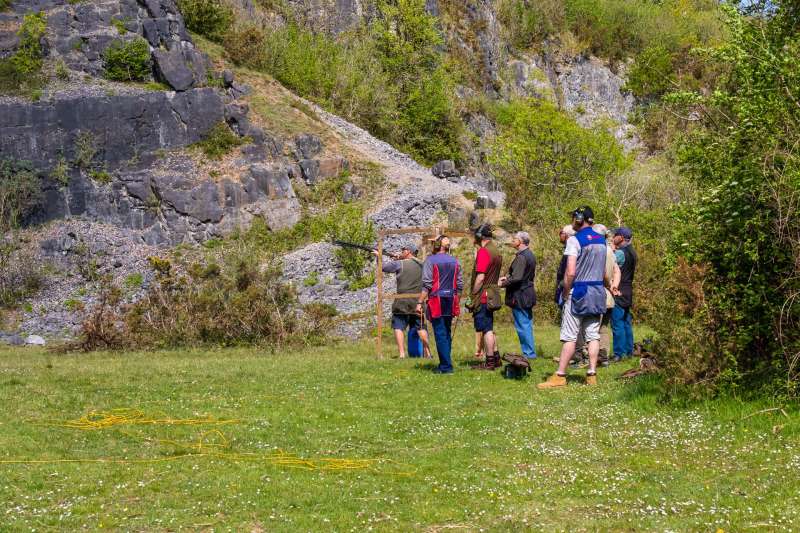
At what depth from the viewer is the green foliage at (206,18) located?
142 feet

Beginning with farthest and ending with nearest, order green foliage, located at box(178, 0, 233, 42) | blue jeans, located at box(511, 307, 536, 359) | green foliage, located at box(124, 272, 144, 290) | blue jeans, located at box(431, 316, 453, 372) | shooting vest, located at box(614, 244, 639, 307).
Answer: green foliage, located at box(178, 0, 233, 42)
green foliage, located at box(124, 272, 144, 290)
shooting vest, located at box(614, 244, 639, 307)
blue jeans, located at box(511, 307, 536, 359)
blue jeans, located at box(431, 316, 453, 372)

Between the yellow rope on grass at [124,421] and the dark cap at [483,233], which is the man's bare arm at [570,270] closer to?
the dark cap at [483,233]

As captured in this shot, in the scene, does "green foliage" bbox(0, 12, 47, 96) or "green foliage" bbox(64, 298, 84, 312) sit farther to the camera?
"green foliage" bbox(0, 12, 47, 96)

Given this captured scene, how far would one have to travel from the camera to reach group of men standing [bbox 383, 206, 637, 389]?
1102cm

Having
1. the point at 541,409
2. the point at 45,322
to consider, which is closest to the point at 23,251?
the point at 45,322

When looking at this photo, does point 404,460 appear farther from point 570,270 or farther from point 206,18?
point 206,18

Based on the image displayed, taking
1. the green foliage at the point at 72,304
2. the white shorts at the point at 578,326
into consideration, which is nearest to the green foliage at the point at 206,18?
the green foliage at the point at 72,304

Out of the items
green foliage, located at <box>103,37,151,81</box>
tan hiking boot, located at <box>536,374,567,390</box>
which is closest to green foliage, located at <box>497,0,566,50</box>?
green foliage, located at <box>103,37,151,81</box>

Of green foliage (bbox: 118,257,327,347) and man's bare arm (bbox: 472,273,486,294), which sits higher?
man's bare arm (bbox: 472,273,486,294)

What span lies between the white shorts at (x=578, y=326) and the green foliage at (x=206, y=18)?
36616 mm

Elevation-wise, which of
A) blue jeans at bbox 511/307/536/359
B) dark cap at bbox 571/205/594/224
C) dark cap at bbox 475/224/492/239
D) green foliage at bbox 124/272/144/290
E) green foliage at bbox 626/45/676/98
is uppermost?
green foliage at bbox 626/45/676/98

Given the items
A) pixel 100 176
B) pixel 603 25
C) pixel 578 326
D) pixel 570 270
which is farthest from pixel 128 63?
pixel 603 25

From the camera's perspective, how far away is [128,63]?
38000 mm

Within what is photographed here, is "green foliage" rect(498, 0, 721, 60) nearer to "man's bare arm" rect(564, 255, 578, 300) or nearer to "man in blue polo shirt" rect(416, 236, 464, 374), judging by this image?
"man in blue polo shirt" rect(416, 236, 464, 374)
